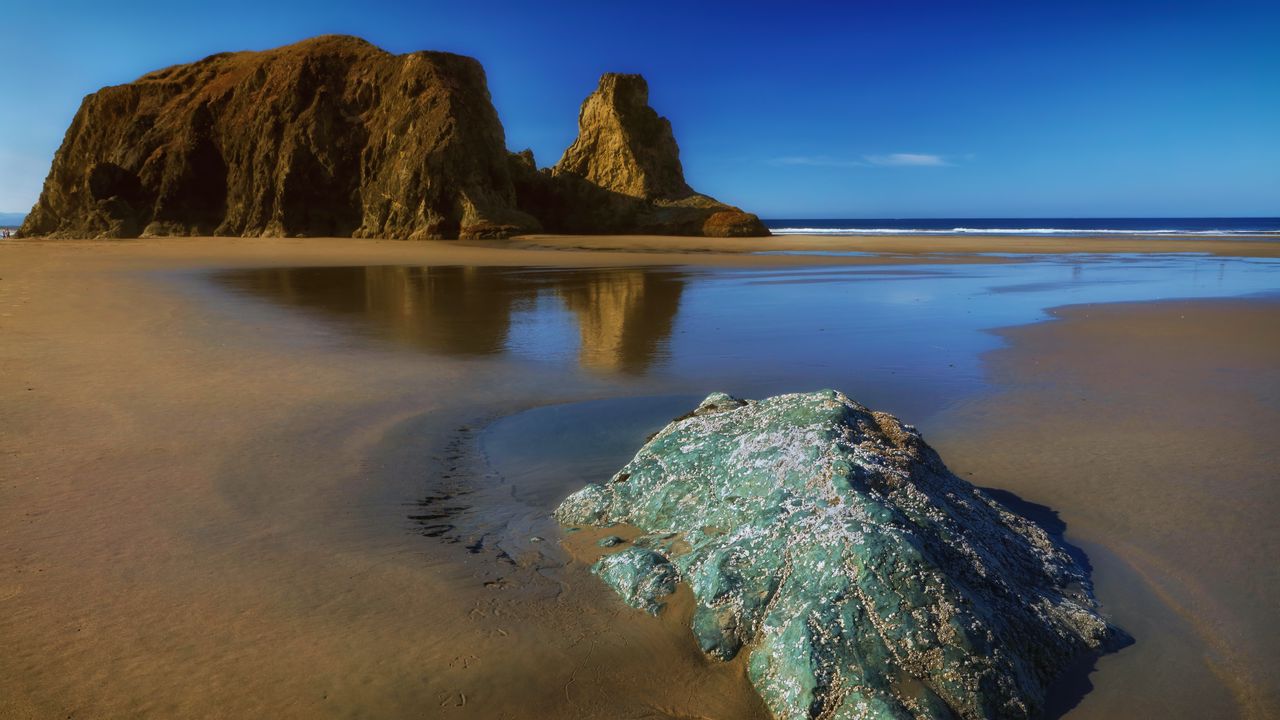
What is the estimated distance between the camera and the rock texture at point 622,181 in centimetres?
3806

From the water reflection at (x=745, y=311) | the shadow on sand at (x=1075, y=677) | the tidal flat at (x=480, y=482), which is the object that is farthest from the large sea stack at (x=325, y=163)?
the shadow on sand at (x=1075, y=677)

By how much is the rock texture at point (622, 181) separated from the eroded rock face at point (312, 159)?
10.8 ft

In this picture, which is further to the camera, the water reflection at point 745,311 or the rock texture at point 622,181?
the rock texture at point 622,181

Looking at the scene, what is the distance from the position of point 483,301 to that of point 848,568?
9.91 metres

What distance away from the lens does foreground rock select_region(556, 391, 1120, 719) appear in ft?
7.51

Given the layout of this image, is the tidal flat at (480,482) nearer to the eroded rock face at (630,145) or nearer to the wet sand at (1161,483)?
the wet sand at (1161,483)

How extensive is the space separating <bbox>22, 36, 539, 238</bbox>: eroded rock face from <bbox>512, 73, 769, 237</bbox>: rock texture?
3290 millimetres

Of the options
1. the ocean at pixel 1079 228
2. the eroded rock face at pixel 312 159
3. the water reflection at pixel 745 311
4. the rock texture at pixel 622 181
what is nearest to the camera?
the water reflection at pixel 745 311

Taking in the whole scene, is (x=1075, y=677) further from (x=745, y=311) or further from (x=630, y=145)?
(x=630, y=145)

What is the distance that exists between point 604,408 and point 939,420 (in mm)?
2306

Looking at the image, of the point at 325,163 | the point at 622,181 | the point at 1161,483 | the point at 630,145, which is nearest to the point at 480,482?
the point at 1161,483

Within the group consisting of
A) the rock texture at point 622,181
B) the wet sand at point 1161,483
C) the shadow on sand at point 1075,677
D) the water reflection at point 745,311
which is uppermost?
the rock texture at point 622,181

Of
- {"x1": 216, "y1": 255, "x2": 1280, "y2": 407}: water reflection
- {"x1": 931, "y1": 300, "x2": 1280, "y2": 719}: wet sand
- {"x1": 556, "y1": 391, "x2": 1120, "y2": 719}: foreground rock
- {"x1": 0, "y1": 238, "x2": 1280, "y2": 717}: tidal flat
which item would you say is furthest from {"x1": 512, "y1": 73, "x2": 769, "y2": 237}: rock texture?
{"x1": 556, "y1": 391, "x2": 1120, "y2": 719}: foreground rock

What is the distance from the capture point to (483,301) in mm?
11812
